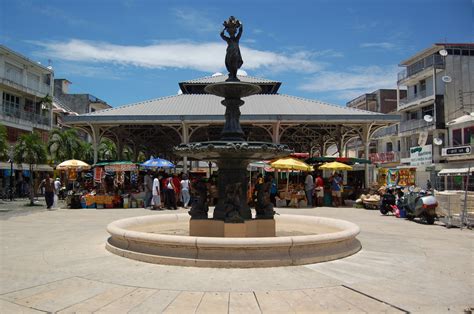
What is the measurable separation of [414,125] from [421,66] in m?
6.41

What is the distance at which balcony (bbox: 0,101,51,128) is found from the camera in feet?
125

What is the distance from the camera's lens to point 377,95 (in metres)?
55.8

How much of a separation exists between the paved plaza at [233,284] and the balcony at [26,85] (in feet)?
117

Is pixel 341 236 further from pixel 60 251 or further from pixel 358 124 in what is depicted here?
pixel 358 124

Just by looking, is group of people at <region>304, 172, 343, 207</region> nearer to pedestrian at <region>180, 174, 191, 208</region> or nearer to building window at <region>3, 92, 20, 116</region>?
pedestrian at <region>180, 174, 191, 208</region>

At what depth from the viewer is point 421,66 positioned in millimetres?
44406

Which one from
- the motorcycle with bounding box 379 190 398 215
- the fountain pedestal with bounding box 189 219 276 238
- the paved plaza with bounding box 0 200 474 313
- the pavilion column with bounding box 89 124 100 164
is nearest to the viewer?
the paved plaza with bounding box 0 200 474 313

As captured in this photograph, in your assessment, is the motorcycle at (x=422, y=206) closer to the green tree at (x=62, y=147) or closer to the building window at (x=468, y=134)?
the building window at (x=468, y=134)

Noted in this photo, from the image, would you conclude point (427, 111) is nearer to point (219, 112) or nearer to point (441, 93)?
point (441, 93)

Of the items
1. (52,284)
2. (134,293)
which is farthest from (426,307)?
(52,284)

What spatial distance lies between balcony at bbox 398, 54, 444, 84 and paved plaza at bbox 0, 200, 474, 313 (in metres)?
38.0

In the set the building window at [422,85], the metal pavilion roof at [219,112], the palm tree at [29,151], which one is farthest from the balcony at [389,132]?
the palm tree at [29,151]

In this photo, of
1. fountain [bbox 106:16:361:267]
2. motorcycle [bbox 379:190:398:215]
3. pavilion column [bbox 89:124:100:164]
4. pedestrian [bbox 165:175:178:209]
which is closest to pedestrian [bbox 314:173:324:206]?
motorcycle [bbox 379:190:398:215]

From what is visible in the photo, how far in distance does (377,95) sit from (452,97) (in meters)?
15.4
